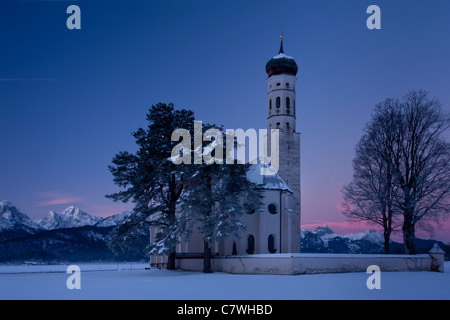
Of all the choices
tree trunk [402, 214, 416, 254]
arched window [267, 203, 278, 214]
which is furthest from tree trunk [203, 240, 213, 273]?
tree trunk [402, 214, 416, 254]

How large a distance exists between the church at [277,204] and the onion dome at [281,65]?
0.13 meters

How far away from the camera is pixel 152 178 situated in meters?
35.3

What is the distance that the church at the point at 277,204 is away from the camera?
1617 inches

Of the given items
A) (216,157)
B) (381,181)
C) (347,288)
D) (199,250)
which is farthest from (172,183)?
(347,288)

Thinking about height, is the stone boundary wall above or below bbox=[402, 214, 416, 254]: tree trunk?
below

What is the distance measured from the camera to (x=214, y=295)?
17.3 metres

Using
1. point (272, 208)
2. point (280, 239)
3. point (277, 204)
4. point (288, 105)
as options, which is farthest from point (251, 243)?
point (288, 105)

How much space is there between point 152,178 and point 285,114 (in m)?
26.2

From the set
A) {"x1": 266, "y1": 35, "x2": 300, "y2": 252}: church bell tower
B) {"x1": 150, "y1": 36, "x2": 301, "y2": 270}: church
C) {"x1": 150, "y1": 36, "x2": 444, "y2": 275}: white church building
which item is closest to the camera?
{"x1": 150, "y1": 36, "x2": 444, "y2": 275}: white church building

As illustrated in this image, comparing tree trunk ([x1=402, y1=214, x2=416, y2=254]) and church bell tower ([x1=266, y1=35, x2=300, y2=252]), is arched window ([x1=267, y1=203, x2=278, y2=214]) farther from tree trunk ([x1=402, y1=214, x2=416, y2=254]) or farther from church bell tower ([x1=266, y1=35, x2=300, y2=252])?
church bell tower ([x1=266, y1=35, x2=300, y2=252])

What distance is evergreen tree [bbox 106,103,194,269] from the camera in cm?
3450

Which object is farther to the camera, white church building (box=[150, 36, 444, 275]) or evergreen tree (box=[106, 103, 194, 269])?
evergreen tree (box=[106, 103, 194, 269])

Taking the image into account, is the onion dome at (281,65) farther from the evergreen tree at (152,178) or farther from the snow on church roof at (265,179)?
the evergreen tree at (152,178)
